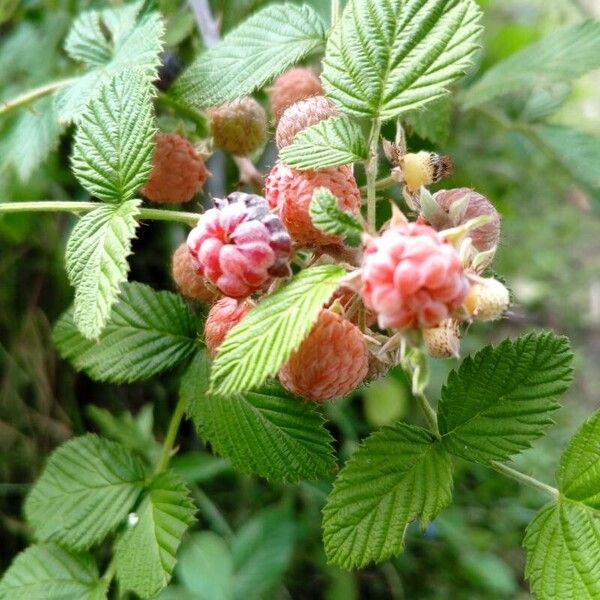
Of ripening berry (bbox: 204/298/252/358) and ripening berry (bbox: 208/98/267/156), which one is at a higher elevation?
ripening berry (bbox: 208/98/267/156)

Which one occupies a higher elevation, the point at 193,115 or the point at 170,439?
the point at 193,115

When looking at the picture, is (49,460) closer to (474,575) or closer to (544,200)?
(474,575)

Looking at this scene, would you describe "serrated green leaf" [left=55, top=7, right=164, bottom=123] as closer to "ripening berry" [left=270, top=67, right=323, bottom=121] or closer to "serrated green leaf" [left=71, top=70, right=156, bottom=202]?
"serrated green leaf" [left=71, top=70, right=156, bottom=202]

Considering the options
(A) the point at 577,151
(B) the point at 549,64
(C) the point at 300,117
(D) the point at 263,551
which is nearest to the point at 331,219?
(C) the point at 300,117

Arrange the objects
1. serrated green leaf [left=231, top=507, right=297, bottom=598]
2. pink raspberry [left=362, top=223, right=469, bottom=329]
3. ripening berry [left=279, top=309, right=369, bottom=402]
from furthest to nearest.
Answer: serrated green leaf [left=231, top=507, right=297, bottom=598] < ripening berry [left=279, top=309, right=369, bottom=402] < pink raspberry [left=362, top=223, right=469, bottom=329]

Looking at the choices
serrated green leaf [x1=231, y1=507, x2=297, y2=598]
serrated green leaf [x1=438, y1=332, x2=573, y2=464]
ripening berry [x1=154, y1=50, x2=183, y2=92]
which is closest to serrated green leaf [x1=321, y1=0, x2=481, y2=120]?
serrated green leaf [x1=438, y1=332, x2=573, y2=464]

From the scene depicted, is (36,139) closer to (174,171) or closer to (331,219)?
(174,171)
